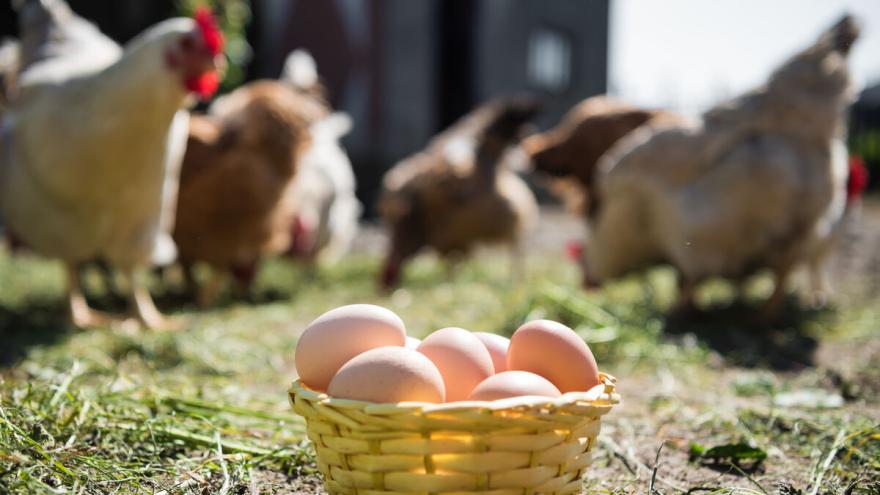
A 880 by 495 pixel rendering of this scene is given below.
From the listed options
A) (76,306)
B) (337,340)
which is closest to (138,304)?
(76,306)

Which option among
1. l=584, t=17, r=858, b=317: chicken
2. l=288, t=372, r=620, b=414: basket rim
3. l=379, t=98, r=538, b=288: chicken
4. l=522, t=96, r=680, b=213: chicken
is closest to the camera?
l=288, t=372, r=620, b=414: basket rim

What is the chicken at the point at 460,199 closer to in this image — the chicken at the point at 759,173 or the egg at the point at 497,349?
the chicken at the point at 759,173

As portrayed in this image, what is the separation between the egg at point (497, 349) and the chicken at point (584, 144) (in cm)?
365

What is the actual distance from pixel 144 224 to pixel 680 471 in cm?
316

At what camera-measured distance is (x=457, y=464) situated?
1.46m

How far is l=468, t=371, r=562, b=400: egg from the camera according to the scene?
1.54 m

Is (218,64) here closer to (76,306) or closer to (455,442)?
(76,306)

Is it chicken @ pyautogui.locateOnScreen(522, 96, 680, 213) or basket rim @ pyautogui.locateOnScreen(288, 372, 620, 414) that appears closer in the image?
basket rim @ pyautogui.locateOnScreen(288, 372, 620, 414)

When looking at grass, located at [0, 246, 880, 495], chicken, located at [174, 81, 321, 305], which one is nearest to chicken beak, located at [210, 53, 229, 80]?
chicken, located at [174, 81, 321, 305]

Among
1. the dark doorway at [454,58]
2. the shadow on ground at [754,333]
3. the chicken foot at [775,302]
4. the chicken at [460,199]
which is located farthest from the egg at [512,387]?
the dark doorway at [454,58]

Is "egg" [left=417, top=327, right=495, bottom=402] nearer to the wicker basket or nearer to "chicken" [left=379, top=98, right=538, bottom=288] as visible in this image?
the wicker basket

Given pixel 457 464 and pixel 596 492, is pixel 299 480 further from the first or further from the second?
pixel 596 492

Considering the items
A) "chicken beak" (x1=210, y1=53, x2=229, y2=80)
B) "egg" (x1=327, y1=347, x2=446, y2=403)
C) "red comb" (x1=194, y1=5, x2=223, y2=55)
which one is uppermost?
"red comb" (x1=194, y1=5, x2=223, y2=55)

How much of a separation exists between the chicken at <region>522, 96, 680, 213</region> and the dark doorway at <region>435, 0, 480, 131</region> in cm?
857
